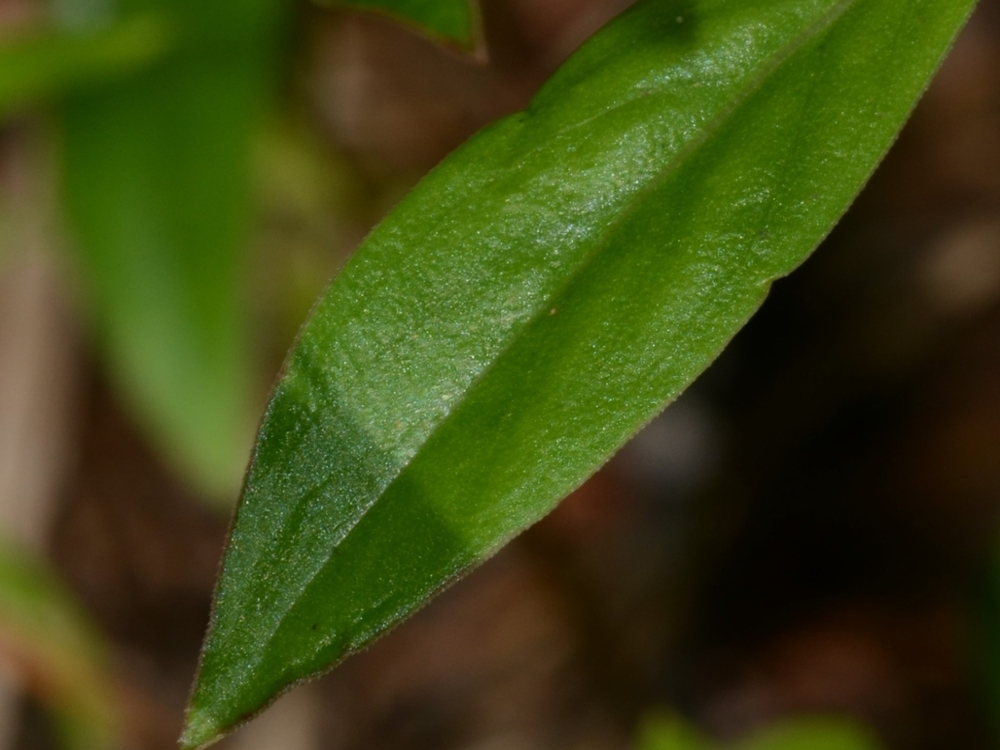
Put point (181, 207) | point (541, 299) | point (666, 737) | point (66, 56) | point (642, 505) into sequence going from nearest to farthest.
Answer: point (541, 299) < point (666, 737) < point (66, 56) < point (181, 207) < point (642, 505)

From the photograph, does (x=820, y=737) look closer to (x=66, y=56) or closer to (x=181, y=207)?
(x=181, y=207)

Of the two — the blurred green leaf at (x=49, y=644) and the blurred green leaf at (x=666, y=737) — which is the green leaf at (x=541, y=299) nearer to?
the blurred green leaf at (x=666, y=737)

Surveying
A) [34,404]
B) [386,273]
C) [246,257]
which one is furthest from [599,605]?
[386,273]

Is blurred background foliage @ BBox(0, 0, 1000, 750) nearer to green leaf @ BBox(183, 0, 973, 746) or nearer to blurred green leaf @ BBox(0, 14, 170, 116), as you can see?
blurred green leaf @ BBox(0, 14, 170, 116)

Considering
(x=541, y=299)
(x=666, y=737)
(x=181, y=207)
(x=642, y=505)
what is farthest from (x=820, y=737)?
(x=181, y=207)

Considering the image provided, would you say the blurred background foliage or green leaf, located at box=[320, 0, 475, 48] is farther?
the blurred background foliage

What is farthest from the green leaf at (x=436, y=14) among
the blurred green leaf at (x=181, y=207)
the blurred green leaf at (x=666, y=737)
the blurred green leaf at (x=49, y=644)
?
the blurred green leaf at (x=49, y=644)

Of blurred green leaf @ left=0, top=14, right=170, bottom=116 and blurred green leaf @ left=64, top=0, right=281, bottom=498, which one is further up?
blurred green leaf @ left=0, top=14, right=170, bottom=116

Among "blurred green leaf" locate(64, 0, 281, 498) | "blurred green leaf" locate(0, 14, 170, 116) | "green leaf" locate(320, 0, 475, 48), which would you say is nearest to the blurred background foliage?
"blurred green leaf" locate(64, 0, 281, 498)
